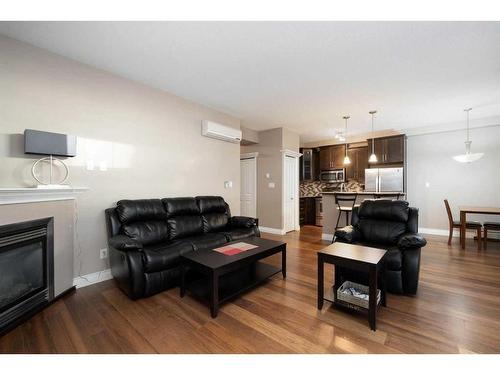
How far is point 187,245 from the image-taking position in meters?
2.62

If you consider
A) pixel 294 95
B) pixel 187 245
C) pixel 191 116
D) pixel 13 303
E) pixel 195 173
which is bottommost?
pixel 13 303

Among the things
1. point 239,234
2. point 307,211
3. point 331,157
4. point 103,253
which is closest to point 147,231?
point 103,253

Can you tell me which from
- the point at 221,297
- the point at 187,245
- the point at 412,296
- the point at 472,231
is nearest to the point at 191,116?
the point at 187,245

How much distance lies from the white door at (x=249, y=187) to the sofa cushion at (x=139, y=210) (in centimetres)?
310

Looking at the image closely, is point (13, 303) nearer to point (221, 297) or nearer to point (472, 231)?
point (221, 297)

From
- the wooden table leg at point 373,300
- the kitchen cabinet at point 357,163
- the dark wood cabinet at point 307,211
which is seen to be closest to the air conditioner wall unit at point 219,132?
the dark wood cabinet at point 307,211

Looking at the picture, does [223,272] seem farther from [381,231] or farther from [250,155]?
[250,155]

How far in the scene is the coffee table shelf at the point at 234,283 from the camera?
7.04ft

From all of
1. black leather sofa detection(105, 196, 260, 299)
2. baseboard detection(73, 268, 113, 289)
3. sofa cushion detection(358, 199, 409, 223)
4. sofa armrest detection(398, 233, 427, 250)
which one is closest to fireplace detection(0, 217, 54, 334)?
baseboard detection(73, 268, 113, 289)

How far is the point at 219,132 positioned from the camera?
13.5 ft

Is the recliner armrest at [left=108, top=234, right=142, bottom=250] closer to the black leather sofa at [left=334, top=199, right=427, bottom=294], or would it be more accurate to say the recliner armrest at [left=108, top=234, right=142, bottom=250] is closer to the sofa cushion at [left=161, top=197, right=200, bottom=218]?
the sofa cushion at [left=161, top=197, right=200, bottom=218]

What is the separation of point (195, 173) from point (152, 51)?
77.2 inches

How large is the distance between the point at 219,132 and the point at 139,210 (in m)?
2.05

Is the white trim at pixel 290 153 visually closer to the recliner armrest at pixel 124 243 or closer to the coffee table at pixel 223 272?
the coffee table at pixel 223 272
